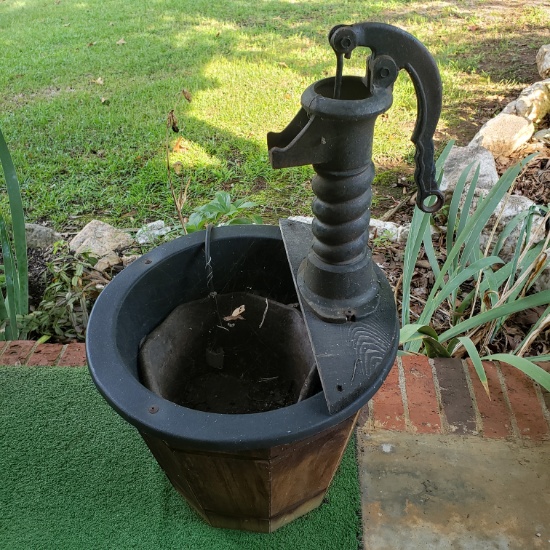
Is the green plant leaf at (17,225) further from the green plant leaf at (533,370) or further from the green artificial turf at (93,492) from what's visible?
the green plant leaf at (533,370)

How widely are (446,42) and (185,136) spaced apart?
9.90ft

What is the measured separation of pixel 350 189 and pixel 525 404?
1156 millimetres

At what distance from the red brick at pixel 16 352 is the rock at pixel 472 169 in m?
2.21

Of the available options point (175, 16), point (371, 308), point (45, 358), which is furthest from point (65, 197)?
point (175, 16)

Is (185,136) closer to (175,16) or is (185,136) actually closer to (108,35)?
(108,35)

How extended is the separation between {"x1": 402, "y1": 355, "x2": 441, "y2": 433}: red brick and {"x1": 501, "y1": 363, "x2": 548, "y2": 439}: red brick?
26cm

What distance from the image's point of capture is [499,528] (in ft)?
4.96

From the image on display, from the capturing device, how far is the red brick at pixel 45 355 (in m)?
2.04

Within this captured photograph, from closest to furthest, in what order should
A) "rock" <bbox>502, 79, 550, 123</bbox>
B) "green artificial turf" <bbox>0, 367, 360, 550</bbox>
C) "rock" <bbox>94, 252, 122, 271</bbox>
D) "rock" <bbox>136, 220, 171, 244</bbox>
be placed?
"green artificial turf" <bbox>0, 367, 360, 550</bbox> < "rock" <bbox>94, 252, 122, 271</bbox> < "rock" <bbox>136, 220, 171, 244</bbox> < "rock" <bbox>502, 79, 550, 123</bbox>

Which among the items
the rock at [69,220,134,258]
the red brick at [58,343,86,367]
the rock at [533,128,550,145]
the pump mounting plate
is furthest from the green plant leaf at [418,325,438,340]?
the rock at [533,128,550,145]

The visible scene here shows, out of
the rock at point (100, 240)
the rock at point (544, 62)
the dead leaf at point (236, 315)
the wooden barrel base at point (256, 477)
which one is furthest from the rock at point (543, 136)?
the wooden barrel base at point (256, 477)

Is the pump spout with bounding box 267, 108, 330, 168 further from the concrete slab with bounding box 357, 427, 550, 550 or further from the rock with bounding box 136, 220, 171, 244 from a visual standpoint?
the rock with bounding box 136, 220, 171, 244

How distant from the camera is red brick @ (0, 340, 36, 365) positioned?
6.71 feet

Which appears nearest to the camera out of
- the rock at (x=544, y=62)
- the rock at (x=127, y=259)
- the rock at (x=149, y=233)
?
the rock at (x=127, y=259)
